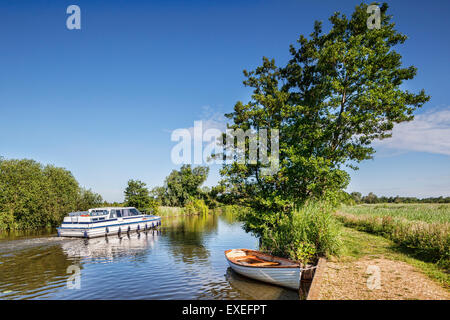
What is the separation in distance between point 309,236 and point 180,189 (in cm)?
6695

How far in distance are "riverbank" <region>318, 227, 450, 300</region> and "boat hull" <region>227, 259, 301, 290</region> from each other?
52.2 inches

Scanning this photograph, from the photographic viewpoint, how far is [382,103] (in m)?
16.4

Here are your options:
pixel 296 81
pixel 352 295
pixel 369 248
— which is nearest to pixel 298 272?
pixel 352 295

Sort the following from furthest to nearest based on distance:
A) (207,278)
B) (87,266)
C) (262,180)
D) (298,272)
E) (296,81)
Answer: (296,81), (262,180), (87,266), (207,278), (298,272)

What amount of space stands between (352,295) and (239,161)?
12184 millimetres

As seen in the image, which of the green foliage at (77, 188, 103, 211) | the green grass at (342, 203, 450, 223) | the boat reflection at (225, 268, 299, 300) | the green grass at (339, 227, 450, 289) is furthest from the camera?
the green foliage at (77, 188, 103, 211)

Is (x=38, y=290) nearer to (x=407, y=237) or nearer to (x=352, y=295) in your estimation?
(x=352, y=295)

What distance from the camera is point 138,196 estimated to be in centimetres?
5012

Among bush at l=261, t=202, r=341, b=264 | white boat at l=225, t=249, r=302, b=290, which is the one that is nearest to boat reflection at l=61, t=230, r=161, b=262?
white boat at l=225, t=249, r=302, b=290

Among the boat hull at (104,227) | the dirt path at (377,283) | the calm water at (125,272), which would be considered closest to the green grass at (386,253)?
the dirt path at (377,283)

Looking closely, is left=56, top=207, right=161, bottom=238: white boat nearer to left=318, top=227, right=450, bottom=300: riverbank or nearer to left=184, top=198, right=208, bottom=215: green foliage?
left=318, top=227, right=450, bottom=300: riverbank

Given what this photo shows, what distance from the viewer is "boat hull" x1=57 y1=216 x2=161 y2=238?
2666 centimetres

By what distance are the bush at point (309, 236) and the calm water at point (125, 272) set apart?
226cm
